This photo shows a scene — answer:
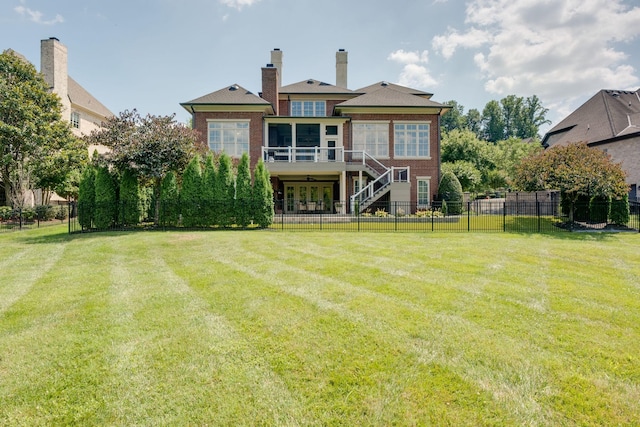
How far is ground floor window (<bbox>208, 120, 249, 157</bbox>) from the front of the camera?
79.6 ft

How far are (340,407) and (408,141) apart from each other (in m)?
23.7

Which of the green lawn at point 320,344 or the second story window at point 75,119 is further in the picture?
the second story window at point 75,119

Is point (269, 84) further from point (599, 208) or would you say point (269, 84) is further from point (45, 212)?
point (599, 208)

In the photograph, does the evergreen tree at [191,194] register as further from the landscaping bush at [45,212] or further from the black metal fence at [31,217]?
the landscaping bush at [45,212]

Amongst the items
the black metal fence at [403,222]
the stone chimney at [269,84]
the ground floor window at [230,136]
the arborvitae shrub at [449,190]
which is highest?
the stone chimney at [269,84]

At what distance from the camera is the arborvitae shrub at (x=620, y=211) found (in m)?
16.2

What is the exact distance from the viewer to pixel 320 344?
164 inches

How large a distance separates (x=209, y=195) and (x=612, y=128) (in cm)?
3222

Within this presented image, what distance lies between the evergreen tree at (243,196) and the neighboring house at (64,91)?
13.5 m

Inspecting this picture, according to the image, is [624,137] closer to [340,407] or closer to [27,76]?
[340,407]

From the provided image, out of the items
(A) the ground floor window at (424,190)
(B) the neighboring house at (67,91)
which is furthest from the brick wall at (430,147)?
(B) the neighboring house at (67,91)

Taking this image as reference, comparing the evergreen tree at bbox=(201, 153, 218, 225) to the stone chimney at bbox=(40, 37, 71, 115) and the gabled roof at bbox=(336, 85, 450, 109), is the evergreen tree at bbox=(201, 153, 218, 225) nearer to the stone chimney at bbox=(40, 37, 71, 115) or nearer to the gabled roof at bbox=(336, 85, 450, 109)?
the gabled roof at bbox=(336, 85, 450, 109)

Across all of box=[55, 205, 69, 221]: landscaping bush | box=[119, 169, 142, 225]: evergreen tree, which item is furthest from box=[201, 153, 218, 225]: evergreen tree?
box=[55, 205, 69, 221]: landscaping bush

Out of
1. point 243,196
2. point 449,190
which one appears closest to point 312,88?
point 449,190
